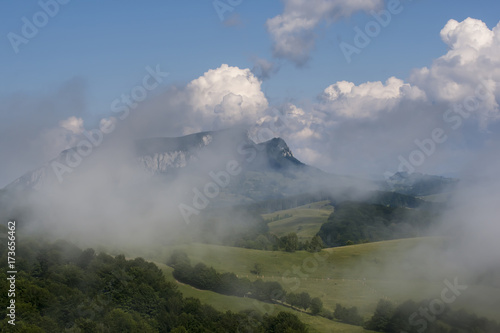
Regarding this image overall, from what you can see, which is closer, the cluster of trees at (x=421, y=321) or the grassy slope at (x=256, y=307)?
the cluster of trees at (x=421, y=321)

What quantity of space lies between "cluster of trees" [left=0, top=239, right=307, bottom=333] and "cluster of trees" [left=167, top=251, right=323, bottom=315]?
38.8ft

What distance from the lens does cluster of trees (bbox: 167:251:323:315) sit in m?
91.9

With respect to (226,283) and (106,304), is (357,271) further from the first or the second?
(106,304)

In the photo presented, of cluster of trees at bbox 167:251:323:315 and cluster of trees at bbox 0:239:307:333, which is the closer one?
cluster of trees at bbox 0:239:307:333

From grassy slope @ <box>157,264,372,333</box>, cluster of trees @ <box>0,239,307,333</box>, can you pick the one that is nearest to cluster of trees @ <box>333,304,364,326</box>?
grassy slope @ <box>157,264,372,333</box>

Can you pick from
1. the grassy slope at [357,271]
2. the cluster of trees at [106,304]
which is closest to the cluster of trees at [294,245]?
the grassy slope at [357,271]

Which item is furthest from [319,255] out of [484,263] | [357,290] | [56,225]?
[56,225]

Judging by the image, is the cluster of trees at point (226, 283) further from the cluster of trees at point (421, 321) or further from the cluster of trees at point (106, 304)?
the cluster of trees at point (421, 321)

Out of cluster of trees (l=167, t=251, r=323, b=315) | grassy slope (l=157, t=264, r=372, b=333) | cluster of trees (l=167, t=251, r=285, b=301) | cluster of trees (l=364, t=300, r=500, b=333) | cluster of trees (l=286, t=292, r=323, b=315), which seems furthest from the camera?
cluster of trees (l=167, t=251, r=285, b=301)

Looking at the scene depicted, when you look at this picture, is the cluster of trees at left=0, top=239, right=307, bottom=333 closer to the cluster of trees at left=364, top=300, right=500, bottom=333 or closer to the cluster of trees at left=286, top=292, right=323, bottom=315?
the cluster of trees at left=286, top=292, right=323, bottom=315

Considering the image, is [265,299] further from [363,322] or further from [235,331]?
[235,331]

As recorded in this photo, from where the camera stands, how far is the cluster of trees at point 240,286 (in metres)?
91.9

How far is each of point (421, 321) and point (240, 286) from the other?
136 feet

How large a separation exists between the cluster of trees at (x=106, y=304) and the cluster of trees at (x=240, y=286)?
466 inches
